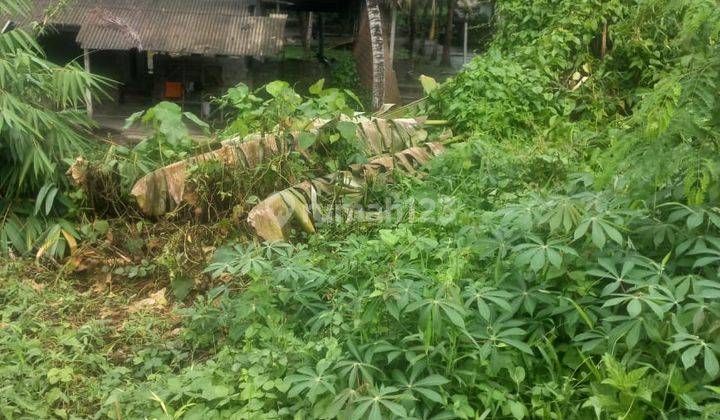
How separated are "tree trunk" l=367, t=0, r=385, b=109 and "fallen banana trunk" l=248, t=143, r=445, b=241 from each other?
653 centimetres

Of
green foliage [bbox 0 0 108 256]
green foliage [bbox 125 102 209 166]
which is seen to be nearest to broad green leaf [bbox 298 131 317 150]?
green foliage [bbox 125 102 209 166]

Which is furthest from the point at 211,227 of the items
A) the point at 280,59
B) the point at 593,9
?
the point at 280,59

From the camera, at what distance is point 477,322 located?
3.42 m

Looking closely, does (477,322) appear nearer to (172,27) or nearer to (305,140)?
(305,140)

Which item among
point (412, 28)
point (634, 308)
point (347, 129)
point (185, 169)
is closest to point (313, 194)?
point (347, 129)

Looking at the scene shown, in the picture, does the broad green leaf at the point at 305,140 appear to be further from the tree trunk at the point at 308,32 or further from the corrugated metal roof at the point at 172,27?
the tree trunk at the point at 308,32

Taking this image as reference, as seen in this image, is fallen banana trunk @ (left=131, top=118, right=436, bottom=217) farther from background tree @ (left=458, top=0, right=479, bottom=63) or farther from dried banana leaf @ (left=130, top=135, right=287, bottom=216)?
background tree @ (left=458, top=0, right=479, bottom=63)

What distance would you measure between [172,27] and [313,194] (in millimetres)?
9614

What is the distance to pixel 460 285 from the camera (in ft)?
12.2

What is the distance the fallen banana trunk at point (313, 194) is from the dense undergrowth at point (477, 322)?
1.84ft

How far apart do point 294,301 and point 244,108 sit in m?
2.61

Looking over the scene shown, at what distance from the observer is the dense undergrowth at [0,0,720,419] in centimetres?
318

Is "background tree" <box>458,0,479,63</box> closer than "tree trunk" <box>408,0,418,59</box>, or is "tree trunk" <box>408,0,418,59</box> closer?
"background tree" <box>458,0,479,63</box>

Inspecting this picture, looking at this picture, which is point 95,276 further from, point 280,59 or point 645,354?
point 280,59
